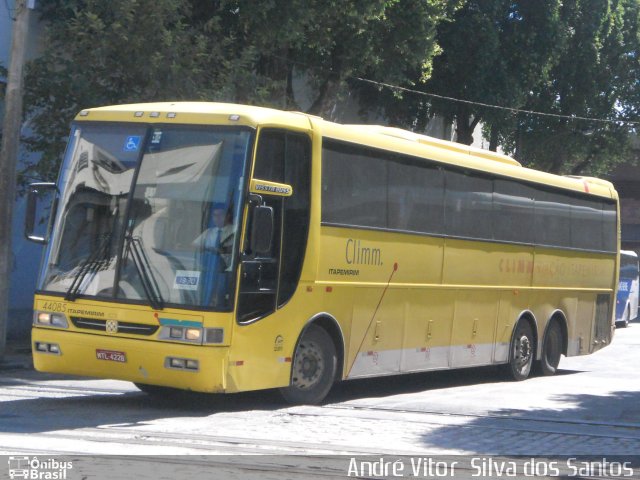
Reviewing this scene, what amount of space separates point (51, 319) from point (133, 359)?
112cm

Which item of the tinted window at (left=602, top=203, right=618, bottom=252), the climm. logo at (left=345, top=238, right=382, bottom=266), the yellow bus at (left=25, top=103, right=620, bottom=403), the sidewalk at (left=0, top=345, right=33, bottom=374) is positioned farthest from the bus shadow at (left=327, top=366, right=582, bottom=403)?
the sidewalk at (left=0, top=345, right=33, bottom=374)

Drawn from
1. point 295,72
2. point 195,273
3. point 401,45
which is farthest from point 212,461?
point 295,72

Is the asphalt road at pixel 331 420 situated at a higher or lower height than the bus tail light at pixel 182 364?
lower

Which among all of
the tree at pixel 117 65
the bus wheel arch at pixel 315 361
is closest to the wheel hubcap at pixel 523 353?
the bus wheel arch at pixel 315 361

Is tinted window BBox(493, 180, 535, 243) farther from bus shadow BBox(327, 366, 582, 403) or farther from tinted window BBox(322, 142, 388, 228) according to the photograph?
tinted window BBox(322, 142, 388, 228)

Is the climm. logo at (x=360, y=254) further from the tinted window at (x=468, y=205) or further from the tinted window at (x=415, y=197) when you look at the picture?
the tinted window at (x=468, y=205)

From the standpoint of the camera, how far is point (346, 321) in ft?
45.1

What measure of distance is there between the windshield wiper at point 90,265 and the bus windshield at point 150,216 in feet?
0.03

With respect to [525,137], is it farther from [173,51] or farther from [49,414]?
[49,414]

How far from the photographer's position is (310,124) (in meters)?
13.1

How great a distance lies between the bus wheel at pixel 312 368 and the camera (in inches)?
509

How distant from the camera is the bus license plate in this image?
38.9 feet

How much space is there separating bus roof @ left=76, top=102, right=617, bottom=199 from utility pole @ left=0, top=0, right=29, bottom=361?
16.7 feet

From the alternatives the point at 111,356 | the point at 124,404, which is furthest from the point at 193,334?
the point at 124,404
